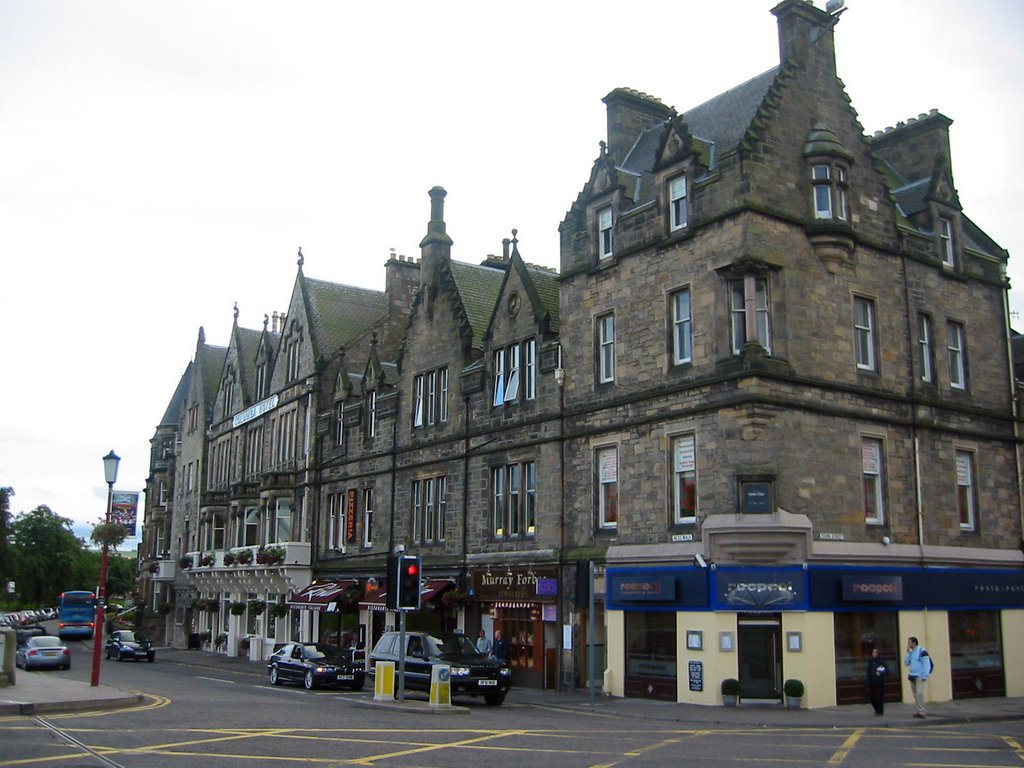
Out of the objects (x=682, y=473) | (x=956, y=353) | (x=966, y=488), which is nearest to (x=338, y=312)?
(x=682, y=473)

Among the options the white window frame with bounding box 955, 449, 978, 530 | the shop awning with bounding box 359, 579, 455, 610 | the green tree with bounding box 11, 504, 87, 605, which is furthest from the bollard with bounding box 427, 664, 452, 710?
the green tree with bounding box 11, 504, 87, 605

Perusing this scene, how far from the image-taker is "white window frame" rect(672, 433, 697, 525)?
27.4 metres

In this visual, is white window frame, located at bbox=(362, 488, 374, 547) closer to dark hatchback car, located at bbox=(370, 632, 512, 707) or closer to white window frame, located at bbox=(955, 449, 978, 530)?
dark hatchback car, located at bbox=(370, 632, 512, 707)

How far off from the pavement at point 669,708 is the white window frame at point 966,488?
4.96m

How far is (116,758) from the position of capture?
14.7m

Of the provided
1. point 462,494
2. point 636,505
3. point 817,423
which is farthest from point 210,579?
point 817,423

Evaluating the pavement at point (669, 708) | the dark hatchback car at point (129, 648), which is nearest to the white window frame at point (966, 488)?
the pavement at point (669, 708)

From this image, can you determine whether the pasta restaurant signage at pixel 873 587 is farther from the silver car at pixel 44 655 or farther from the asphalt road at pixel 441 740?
the silver car at pixel 44 655

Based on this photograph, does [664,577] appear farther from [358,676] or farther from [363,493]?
[363,493]

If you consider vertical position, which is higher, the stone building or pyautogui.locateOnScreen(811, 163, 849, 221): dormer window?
pyautogui.locateOnScreen(811, 163, 849, 221): dormer window

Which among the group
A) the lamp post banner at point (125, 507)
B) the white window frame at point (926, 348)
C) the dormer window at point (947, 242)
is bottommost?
the lamp post banner at point (125, 507)

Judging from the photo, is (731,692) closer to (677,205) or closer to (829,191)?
(677,205)

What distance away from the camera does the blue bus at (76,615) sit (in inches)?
2820

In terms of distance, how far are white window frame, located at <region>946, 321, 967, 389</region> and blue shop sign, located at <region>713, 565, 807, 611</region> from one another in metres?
9.71
